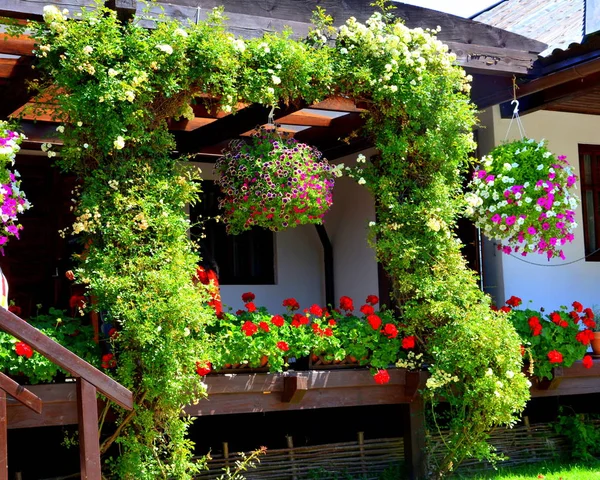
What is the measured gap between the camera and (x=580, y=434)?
8.38 m

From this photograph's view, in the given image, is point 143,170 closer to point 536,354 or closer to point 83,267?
point 83,267

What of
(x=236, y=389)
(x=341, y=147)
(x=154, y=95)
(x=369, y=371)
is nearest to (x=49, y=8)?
(x=154, y=95)

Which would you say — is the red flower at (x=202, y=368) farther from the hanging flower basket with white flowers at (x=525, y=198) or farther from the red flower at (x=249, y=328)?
the hanging flower basket with white flowers at (x=525, y=198)

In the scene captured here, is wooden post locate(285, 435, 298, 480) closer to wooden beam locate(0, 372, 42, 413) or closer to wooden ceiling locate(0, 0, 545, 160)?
wooden ceiling locate(0, 0, 545, 160)

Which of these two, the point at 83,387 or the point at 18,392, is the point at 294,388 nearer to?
the point at 83,387

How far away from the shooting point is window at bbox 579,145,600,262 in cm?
954

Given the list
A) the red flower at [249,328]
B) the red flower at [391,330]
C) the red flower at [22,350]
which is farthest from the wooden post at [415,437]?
the red flower at [22,350]

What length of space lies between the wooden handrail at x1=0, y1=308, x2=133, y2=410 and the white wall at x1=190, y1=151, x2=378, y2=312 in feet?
15.7

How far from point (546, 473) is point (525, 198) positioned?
7.75ft

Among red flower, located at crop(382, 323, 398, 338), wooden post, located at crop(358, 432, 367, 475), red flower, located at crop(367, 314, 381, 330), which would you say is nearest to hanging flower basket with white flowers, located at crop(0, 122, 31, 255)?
red flower, located at crop(367, 314, 381, 330)

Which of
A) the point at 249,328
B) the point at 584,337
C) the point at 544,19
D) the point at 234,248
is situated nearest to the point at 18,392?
the point at 249,328

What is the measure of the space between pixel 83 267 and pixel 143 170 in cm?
76

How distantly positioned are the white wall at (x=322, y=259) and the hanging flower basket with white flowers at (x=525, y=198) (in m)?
2.26

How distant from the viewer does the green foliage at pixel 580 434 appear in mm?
8328
